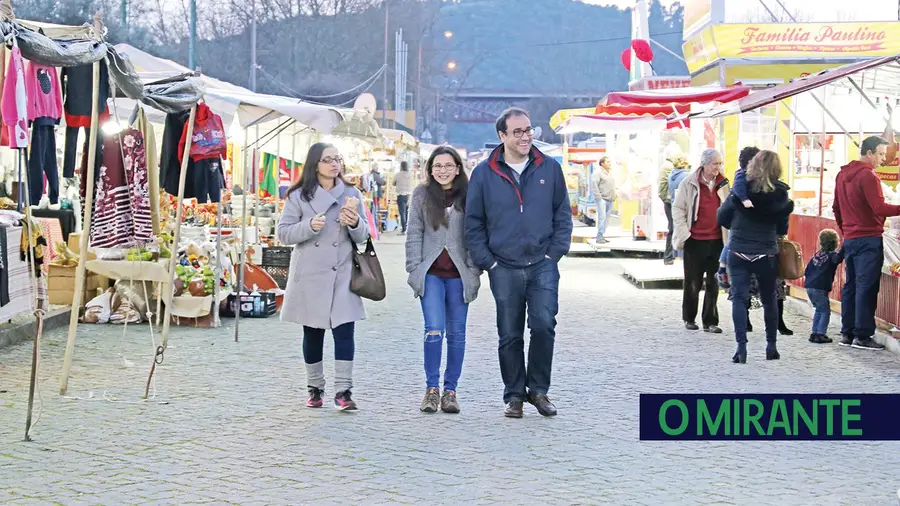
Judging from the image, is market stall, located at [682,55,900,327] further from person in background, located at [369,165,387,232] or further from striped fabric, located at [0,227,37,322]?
person in background, located at [369,165,387,232]

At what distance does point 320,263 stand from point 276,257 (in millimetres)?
7294

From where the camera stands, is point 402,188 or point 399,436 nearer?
point 399,436

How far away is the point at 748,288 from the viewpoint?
10375 millimetres

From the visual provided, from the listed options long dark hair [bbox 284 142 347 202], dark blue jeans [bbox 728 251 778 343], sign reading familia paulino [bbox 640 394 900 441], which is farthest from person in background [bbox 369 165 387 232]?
sign reading familia paulino [bbox 640 394 900 441]

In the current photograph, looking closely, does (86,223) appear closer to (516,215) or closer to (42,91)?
(42,91)

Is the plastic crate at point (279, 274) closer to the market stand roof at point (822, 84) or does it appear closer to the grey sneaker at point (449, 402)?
the market stand roof at point (822, 84)

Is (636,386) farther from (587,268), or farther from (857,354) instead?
(587,268)

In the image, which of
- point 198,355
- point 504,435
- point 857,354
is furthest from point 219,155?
point 857,354

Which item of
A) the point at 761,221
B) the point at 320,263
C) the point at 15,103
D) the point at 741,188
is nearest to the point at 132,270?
the point at 320,263

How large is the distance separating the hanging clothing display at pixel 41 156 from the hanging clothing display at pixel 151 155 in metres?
0.78

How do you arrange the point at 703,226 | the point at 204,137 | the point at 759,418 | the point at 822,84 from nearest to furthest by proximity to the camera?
the point at 759,418
the point at 204,137
the point at 822,84
the point at 703,226

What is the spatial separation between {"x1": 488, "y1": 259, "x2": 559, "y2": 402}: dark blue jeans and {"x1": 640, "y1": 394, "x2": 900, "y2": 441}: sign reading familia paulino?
Answer: 50.2 inches

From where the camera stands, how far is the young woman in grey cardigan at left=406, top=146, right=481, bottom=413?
7941 mm

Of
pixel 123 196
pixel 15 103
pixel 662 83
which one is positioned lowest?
pixel 123 196
